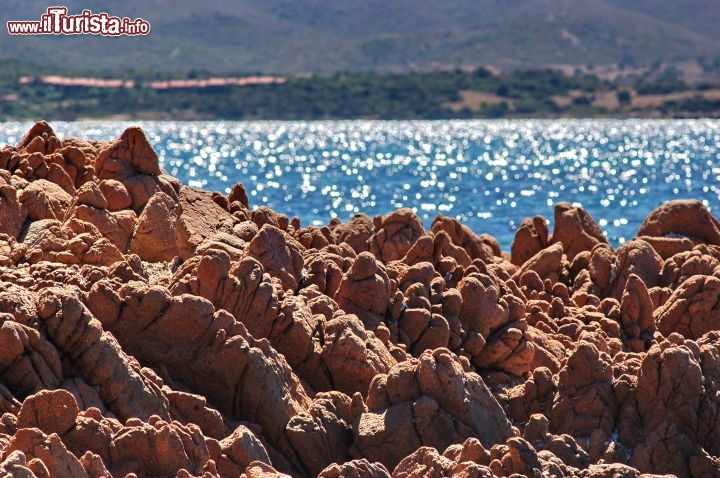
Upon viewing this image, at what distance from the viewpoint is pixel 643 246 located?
28.0 m

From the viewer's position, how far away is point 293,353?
739 inches

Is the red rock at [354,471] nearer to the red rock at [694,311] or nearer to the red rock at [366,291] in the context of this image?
the red rock at [366,291]

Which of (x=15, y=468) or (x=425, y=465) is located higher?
(x=15, y=468)

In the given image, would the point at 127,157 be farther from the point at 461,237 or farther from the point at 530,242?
the point at 530,242

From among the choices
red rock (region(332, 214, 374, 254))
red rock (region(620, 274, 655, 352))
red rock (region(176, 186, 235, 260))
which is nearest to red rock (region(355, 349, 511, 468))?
red rock (region(620, 274, 655, 352))

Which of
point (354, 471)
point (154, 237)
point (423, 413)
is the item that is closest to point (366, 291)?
point (154, 237)

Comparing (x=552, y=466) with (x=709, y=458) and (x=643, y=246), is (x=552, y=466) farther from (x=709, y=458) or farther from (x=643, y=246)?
(x=643, y=246)

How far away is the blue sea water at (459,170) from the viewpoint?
75.0 m

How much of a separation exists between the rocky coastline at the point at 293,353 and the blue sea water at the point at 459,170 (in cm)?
3032

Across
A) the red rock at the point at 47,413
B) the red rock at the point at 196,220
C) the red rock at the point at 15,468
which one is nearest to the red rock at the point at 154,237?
the red rock at the point at 196,220

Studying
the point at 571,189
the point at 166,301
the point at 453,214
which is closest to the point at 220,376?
the point at 166,301

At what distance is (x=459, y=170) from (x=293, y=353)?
8965cm

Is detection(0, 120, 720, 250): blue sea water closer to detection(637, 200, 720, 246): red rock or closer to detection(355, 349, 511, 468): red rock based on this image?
detection(637, 200, 720, 246): red rock

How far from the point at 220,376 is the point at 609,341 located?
23.8 ft
